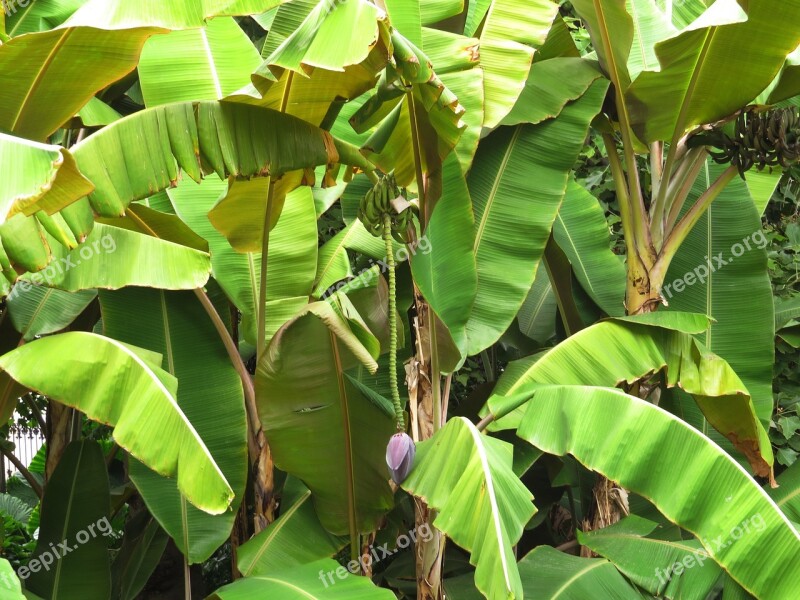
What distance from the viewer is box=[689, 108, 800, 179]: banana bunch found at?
9.80 ft

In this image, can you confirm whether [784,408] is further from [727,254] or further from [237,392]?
[237,392]

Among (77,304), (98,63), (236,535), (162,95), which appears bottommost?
(236,535)

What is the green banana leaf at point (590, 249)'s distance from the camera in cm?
352

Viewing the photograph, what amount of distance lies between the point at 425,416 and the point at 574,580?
703mm

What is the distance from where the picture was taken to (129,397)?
2.40 m

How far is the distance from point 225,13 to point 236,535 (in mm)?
2013

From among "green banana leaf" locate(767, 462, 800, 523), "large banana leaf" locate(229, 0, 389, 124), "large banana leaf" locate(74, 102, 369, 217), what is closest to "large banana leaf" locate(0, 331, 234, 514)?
"large banana leaf" locate(74, 102, 369, 217)

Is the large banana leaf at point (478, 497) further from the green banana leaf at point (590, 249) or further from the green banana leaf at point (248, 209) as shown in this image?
the green banana leaf at point (590, 249)

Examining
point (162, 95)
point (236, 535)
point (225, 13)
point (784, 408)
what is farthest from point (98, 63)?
point (784, 408)

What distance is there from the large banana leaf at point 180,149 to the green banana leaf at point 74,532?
5.22ft

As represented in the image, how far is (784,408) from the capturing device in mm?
3816

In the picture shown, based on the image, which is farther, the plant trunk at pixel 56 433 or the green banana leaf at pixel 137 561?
the plant trunk at pixel 56 433

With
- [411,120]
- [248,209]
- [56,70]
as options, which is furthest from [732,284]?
[56,70]

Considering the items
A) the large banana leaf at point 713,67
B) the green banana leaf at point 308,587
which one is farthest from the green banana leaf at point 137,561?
the large banana leaf at point 713,67
